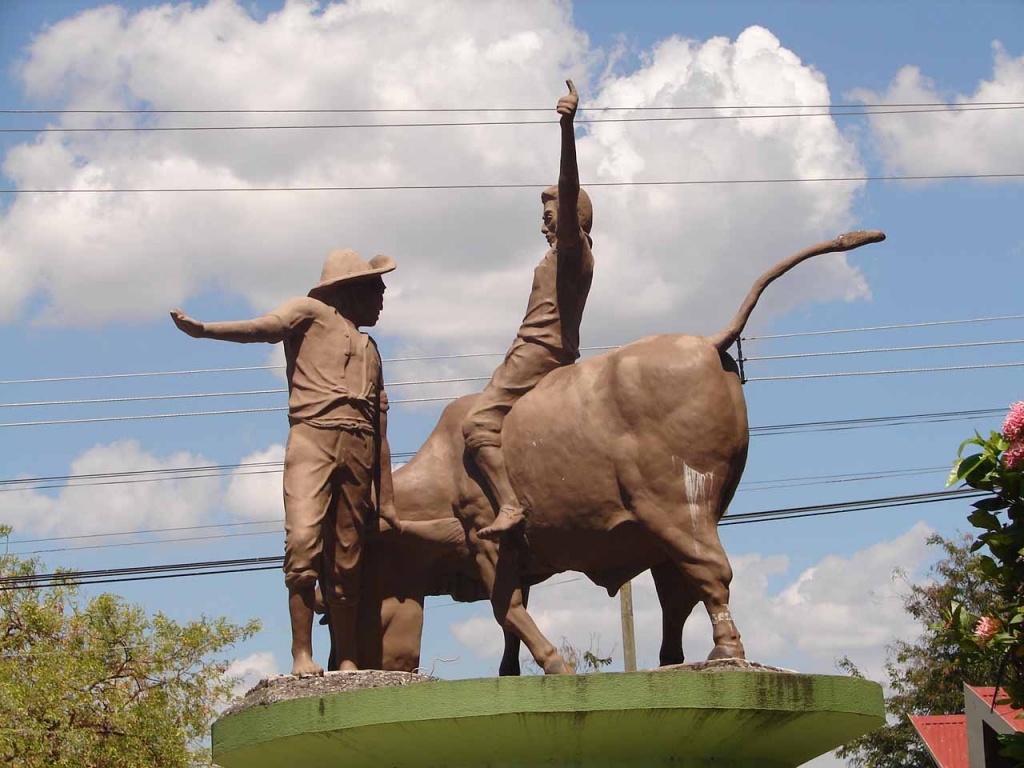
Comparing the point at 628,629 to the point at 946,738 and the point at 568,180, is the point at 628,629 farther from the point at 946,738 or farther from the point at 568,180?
the point at 568,180

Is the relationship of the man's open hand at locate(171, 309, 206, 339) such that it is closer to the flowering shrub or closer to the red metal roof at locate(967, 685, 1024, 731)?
the flowering shrub

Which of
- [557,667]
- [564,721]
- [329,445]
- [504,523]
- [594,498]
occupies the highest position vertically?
[329,445]

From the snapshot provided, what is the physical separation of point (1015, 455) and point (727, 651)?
2.14 m

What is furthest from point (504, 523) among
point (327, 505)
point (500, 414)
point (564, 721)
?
point (564, 721)

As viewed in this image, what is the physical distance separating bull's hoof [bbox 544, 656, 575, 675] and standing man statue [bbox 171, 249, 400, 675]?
1441 millimetres

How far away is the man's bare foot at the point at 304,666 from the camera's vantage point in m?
9.40

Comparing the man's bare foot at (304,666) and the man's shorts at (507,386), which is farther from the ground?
the man's shorts at (507,386)

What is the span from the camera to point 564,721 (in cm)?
831

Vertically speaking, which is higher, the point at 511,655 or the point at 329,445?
the point at 329,445

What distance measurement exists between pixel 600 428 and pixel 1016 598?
112 inches

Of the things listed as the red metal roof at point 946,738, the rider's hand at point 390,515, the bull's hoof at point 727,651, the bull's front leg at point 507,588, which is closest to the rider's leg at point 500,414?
the bull's front leg at point 507,588

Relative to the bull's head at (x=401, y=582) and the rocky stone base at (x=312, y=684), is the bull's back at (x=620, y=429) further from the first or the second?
the rocky stone base at (x=312, y=684)

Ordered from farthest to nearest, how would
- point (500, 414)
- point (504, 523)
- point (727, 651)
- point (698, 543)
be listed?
point (500, 414) < point (504, 523) < point (698, 543) < point (727, 651)

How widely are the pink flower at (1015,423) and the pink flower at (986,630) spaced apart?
39.0 inches
